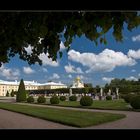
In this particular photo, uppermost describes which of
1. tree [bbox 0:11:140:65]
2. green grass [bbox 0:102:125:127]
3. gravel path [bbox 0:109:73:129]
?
tree [bbox 0:11:140:65]

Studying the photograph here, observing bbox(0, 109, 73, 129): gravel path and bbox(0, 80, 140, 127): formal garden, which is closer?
bbox(0, 109, 73, 129): gravel path

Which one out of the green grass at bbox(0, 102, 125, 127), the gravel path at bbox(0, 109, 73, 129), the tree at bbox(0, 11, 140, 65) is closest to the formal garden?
the green grass at bbox(0, 102, 125, 127)

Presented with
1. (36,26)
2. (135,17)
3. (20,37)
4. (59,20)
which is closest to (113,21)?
(135,17)

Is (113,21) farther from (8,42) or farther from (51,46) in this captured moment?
(8,42)

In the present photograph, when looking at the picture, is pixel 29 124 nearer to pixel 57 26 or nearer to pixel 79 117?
pixel 79 117

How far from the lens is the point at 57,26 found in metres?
3.78

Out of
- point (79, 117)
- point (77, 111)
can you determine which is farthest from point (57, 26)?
point (77, 111)

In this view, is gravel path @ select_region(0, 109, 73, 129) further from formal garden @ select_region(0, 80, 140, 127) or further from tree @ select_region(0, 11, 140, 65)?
tree @ select_region(0, 11, 140, 65)

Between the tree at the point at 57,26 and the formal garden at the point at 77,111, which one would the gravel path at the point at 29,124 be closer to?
the formal garden at the point at 77,111

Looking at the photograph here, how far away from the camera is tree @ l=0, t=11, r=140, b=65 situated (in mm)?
3412

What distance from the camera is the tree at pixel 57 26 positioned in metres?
3.41

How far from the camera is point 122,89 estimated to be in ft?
128

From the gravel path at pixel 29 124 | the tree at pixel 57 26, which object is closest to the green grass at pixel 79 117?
the gravel path at pixel 29 124

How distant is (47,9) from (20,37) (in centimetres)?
159
